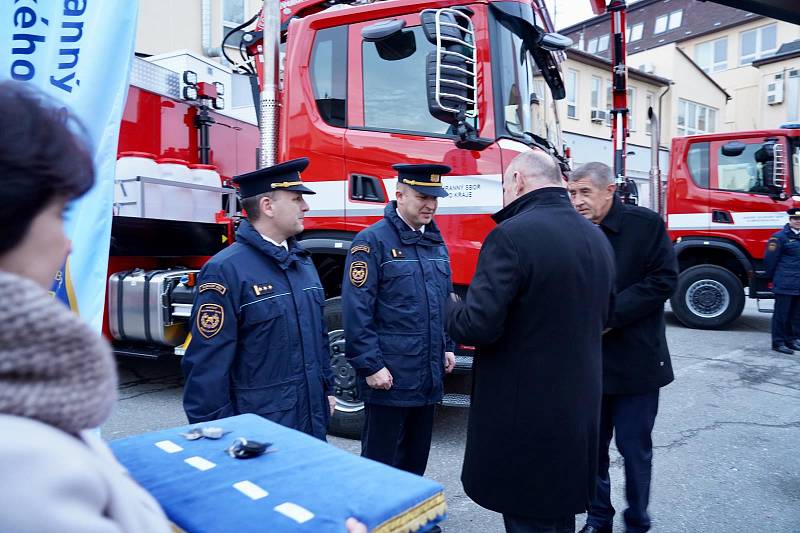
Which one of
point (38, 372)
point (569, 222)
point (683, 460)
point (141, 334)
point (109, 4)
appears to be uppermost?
point (109, 4)

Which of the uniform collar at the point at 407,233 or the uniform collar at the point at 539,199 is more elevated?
the uniform collar at the point at 539,199

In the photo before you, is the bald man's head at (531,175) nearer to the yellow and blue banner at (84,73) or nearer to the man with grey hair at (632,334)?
the man with grey hair at (632,334)

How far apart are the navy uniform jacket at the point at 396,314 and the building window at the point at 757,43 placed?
31.8m

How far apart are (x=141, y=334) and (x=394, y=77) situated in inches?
107

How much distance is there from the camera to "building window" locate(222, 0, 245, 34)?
1238 cm

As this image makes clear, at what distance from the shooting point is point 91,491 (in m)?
0.73

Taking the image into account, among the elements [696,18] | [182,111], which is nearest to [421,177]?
[182,111]

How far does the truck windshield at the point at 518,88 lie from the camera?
3.69 m

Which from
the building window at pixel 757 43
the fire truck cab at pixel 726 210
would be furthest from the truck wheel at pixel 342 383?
the building window at pixel 757 43

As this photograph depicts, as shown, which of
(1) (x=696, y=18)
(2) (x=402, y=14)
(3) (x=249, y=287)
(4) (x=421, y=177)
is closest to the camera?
(3) (x=249, y=287)

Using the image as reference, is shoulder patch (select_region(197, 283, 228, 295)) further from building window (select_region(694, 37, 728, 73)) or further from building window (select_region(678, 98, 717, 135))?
building window (select_region(694, 37, 728, 73))

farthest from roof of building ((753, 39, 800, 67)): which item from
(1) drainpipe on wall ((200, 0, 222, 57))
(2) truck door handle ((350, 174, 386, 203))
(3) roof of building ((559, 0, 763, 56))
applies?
(2) truck door handle ((350, 174, 386, 203))

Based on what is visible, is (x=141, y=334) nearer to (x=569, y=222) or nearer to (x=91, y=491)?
(x=569, y=222)

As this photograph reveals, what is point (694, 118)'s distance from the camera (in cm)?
2620
